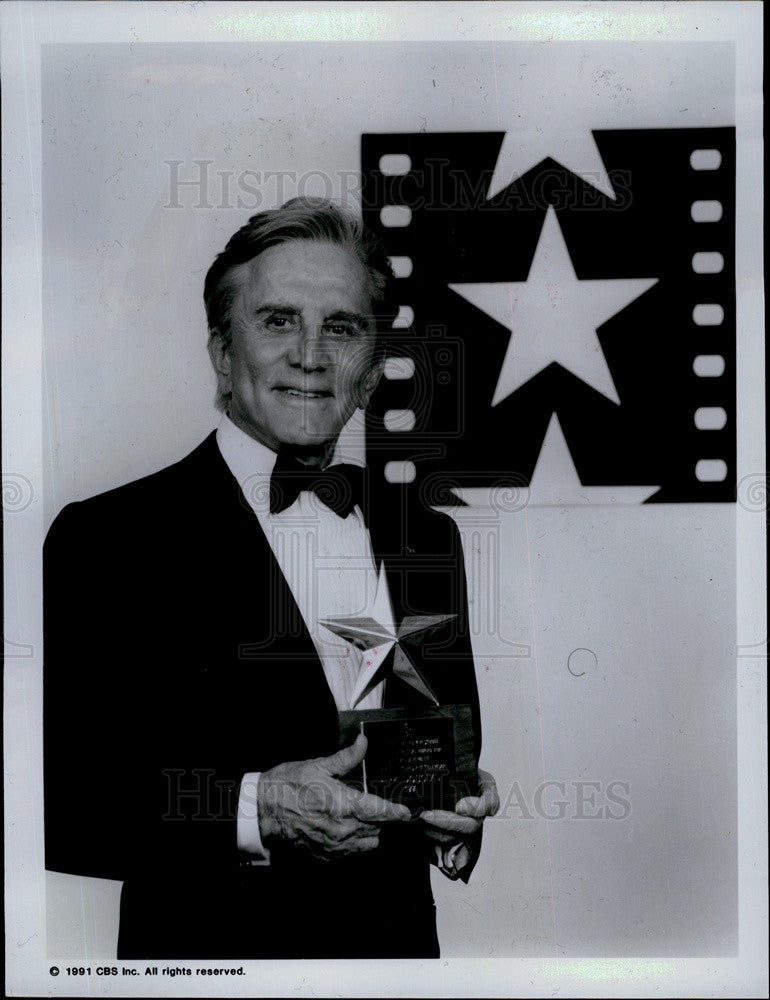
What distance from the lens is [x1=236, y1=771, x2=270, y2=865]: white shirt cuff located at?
1733 millimetres

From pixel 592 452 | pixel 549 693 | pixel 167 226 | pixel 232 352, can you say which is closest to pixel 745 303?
pixel 592 452

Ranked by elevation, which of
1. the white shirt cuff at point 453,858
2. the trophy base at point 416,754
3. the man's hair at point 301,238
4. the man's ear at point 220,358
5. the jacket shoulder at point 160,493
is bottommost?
the white shirt cuff at point 453,858

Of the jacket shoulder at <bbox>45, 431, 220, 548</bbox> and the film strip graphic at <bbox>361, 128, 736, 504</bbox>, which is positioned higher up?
the film strip graphic at <bbox>361, 128, 736, 504</bbox>

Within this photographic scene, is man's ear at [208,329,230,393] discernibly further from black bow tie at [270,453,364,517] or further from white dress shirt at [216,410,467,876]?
black bow tie at [270,453,364,517]

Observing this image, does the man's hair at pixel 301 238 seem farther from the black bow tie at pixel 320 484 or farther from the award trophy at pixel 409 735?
the award trophy at pixel 409 735

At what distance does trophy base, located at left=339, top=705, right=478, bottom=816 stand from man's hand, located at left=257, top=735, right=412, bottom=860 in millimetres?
19

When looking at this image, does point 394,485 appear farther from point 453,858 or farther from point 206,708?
point 453,858

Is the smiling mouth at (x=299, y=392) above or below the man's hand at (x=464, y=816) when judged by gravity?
above

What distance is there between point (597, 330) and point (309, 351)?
21.2 inches

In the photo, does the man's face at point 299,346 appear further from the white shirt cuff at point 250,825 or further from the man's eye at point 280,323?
the white shirt cuff at point 250,825

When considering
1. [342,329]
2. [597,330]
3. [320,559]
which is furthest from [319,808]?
[597,330]

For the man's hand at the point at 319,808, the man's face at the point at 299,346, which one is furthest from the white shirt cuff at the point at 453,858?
the man's face at the point at 299,346

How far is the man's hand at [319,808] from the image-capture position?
1.71 meters

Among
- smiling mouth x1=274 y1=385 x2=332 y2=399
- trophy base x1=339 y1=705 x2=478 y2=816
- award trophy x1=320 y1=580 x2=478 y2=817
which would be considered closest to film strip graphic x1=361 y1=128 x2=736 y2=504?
smiling mouth x1=274 y1=385 x2=332 y2=399
